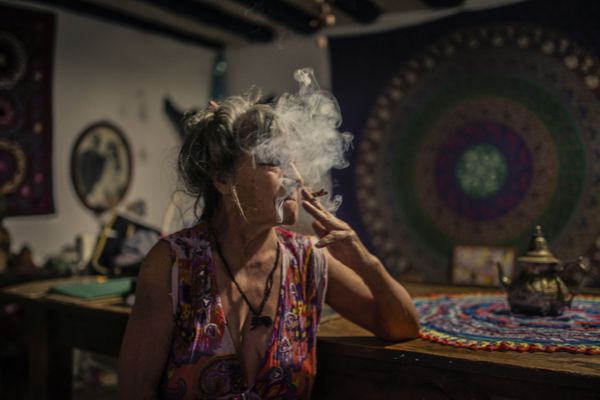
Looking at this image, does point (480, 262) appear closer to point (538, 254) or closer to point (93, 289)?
point (538, 254)

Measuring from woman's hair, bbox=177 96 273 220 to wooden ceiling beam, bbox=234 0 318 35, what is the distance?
3.24 metres

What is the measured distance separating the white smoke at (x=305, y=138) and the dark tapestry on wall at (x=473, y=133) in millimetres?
2363

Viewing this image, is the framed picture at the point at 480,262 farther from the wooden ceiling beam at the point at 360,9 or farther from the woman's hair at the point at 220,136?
the wooden ceiling beam at the point at 360,9

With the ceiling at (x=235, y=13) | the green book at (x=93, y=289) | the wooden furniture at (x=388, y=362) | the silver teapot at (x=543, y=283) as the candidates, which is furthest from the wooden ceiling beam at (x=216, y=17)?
the silver teapot at (x=543, y=283)

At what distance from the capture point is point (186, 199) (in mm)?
1806

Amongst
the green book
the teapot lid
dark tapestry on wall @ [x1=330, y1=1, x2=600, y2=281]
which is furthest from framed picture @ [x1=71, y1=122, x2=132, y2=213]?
the teapot lid

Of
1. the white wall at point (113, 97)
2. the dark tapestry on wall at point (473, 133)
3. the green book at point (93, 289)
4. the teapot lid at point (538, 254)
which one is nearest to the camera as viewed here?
the teapot lid at point (538, 254)

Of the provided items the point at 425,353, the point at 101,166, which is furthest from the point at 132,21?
the point at 425,353

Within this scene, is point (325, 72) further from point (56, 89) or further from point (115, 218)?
point (115, 218)

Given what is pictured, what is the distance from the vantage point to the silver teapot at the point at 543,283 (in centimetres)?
172

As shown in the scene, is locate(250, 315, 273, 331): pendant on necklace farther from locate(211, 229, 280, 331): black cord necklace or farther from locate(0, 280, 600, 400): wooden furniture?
locate(0, 280, 600, 400): wooden furniture

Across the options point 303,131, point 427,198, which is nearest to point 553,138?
point 427,198

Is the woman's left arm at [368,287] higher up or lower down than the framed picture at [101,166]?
lower down

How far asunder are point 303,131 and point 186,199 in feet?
1.39
